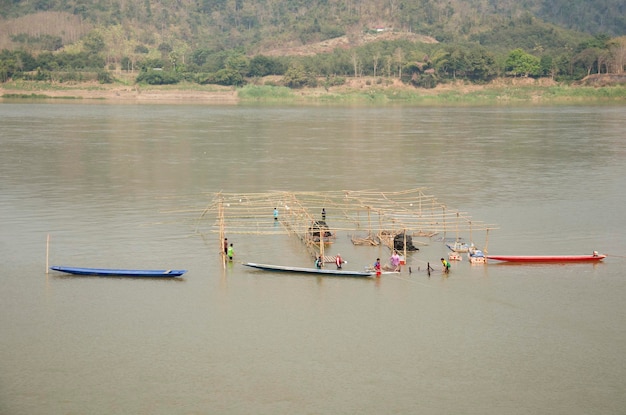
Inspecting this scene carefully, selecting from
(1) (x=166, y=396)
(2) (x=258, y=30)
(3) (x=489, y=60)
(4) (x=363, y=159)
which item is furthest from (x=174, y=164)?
(2) (x=258, y=30)

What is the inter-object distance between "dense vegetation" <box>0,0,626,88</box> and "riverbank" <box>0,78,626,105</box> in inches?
83.2

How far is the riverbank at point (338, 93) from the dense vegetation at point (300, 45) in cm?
211

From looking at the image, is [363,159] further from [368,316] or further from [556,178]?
[368,316]

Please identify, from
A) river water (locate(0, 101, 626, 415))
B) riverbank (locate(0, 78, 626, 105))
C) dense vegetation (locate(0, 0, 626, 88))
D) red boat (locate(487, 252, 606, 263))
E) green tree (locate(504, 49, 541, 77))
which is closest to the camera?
river water (locate(0, 101, 626, 415))

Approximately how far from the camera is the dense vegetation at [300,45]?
11925 centimetres

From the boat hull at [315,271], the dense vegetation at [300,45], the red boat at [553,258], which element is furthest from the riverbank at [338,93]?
the boat hull at [315,271]

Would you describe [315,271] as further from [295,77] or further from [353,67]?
[353,67]

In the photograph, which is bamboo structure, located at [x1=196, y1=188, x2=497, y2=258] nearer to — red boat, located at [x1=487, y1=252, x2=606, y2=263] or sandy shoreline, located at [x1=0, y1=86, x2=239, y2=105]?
red boat, located at [x1=487, y1=252, x2=606, y2=263]

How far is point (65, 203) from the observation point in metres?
32.4

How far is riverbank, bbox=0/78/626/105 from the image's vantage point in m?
112

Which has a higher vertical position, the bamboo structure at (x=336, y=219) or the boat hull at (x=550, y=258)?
the bamboo structure at (x=336, y=219)

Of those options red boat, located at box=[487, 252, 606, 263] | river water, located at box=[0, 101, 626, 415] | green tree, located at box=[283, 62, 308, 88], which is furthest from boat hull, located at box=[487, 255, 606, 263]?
green tree, located at box=[283, 62, 308, 88]

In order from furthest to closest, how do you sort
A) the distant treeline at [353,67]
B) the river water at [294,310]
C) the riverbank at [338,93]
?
the distant treeline at [353,67] < the riverbank at [338,93] < the river water at [294,310]

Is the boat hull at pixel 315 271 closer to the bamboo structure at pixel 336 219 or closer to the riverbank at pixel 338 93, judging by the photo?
the bamboo structure at pixel 336 219
